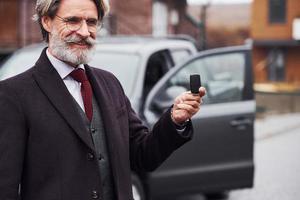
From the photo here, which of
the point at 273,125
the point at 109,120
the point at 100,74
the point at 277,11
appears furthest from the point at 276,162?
the point at 277,11

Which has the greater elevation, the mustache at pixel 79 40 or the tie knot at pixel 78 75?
the mustache at pixel 79 40

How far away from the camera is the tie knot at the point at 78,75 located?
256 centimetres

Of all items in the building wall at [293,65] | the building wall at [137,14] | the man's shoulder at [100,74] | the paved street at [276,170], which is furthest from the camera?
the building wall at [293,65]

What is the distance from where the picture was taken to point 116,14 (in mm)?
22875

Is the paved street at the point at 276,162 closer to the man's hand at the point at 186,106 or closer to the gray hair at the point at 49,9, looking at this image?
the man's hand at the point at 186,106

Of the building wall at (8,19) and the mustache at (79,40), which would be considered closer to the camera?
the mustache at (79,40)

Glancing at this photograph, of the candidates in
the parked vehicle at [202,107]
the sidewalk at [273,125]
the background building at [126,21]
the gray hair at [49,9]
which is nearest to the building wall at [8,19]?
the background building at [126,21]

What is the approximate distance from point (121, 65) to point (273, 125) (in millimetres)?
9410

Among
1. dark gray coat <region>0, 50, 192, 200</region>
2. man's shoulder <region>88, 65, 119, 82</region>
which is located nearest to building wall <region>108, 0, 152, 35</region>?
man's shoulder <region>88, 65, 119, 82</region>

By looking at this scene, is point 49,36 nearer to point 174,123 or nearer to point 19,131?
point 19,131

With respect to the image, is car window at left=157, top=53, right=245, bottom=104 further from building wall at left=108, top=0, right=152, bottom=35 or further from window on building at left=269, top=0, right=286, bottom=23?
window on building at left=269, top=0, right=286, bottom=23

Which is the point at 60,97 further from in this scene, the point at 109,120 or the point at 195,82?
the point at 195,82

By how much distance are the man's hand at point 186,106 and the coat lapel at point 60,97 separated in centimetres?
39

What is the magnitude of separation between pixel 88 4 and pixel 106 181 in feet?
2.34
